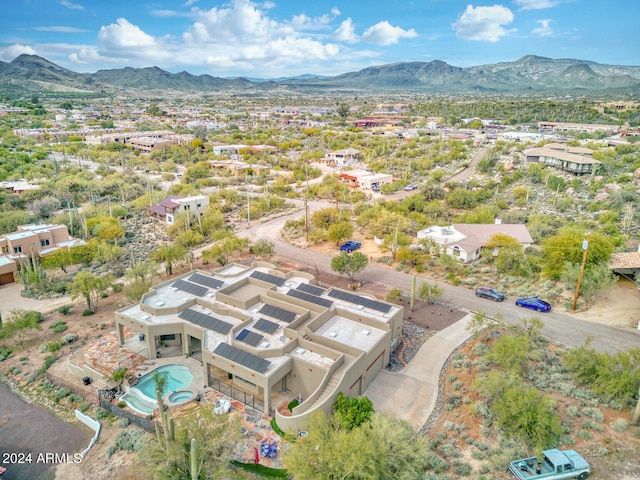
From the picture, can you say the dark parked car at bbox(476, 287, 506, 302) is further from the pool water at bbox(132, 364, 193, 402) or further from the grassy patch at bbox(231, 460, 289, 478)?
the pool water at bbox(132, 364, 193, 402)

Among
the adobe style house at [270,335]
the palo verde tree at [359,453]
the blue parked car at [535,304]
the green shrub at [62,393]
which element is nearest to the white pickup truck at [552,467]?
the palo verde tree at [359,453]

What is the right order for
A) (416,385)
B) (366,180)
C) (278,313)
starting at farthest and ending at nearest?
(366,180), (278,313), (416,385)

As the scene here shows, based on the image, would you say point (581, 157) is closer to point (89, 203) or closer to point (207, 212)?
point (207, 212)

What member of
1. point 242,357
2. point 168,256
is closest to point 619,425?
point 242,357

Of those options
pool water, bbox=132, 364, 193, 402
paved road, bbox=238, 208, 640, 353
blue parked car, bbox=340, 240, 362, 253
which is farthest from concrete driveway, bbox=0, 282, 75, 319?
blue parked car, bbox=340, 240, 362, 253

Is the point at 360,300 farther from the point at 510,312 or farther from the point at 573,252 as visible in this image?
the point at 573,252

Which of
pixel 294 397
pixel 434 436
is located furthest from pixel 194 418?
pixel 434 436
